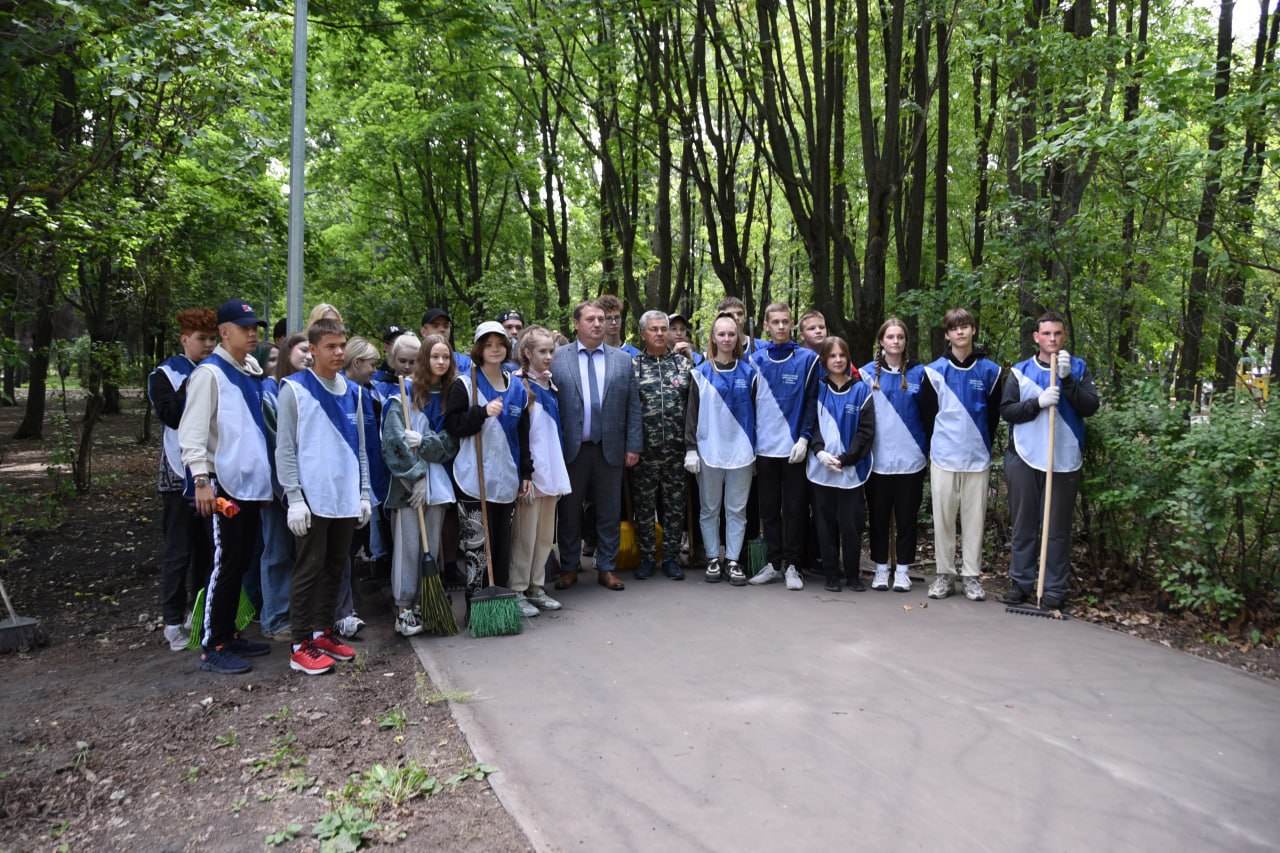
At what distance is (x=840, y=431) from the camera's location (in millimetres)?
6531

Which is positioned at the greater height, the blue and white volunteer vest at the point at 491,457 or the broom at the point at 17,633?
the blue and white volunteer vest at the point at 491,457

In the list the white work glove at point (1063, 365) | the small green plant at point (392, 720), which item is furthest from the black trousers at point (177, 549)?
the white work glove at point (1063, 365)

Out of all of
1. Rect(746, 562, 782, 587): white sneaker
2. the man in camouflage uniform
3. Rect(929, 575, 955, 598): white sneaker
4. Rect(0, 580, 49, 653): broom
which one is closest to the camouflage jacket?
the man in camouflage uniform

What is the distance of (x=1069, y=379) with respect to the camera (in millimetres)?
5734

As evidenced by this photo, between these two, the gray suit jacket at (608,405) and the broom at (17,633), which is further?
the gray suit jacket at (608,405)

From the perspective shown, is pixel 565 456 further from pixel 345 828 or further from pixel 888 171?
pixel 888 171

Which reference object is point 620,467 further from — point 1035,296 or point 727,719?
point 1035,296

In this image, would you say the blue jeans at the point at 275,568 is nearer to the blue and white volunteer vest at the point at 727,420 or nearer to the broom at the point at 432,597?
the broom at the point at 432,597

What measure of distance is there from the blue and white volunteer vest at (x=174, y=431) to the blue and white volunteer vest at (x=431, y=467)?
1.28m

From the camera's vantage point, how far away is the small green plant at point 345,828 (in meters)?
3.02

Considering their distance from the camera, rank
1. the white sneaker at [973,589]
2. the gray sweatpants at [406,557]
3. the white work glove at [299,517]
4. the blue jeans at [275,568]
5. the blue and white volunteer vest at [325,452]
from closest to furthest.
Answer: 1. the white work glove at [299,517]
2. the blue and white volunteer vest at [325,452]
3. the blue jeans at [275,568]
4. the gray sweatpants at [406,557]
5. the white sneaker at [973,589]

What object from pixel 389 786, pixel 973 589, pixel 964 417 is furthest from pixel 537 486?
A: pixel 973 589

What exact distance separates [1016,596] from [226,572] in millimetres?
5220

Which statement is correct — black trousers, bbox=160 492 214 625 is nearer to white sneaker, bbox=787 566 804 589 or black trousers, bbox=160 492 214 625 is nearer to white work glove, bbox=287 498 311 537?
white work glove, bbox=287 498 311 537
